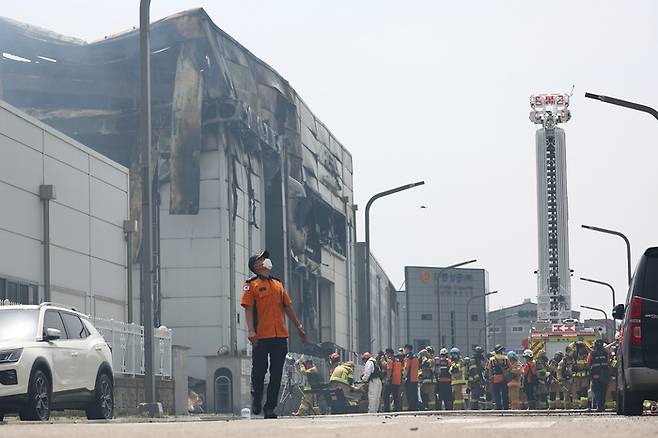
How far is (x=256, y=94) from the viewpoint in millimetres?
57094

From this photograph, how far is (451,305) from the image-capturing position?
117812 millimetres

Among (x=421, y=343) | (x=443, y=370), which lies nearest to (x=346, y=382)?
(x=443, y=370)

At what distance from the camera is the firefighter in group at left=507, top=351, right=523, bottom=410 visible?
38812 millimetres

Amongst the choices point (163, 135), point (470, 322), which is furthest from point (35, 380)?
point (470, 322)

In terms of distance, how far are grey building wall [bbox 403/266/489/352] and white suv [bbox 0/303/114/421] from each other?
91.5 metres

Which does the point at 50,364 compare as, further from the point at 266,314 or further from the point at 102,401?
the point at 266,314

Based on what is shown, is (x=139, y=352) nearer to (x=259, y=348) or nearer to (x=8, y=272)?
(x=8, y=272)

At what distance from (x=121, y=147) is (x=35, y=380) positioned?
3388 centimetres

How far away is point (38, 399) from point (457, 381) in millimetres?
21120

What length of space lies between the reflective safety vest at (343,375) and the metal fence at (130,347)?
3.78 m

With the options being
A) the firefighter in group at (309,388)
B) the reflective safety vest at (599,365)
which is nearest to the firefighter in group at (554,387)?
the reflective safety vest at (599,365)

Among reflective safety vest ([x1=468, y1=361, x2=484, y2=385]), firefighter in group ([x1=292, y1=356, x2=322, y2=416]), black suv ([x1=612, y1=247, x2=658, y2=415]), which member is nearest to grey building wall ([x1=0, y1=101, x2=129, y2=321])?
firefighter in group ([x1=292, y1=356, x2=322, y2=416])

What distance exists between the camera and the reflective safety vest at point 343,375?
36.4m

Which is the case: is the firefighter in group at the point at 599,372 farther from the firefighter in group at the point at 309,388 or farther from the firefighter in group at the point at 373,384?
the firefighter in group at the point at 309,388
